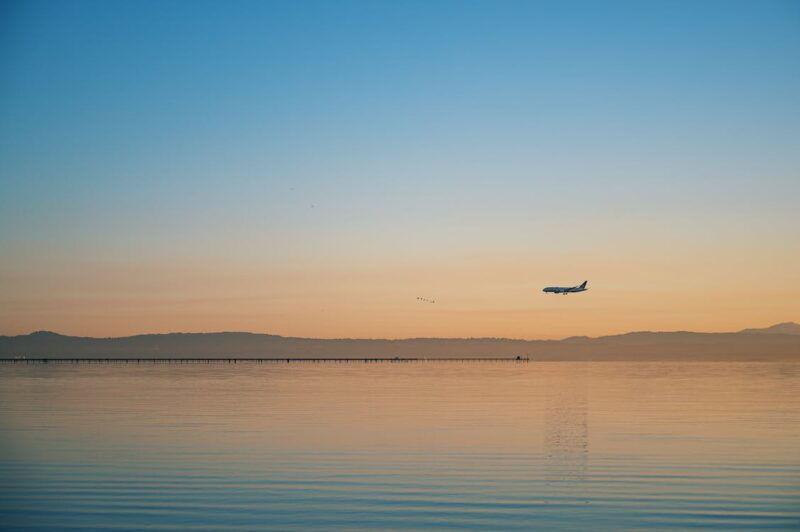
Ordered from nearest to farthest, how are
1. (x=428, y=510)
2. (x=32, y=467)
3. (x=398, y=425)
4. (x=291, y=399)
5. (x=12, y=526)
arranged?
(x=12, y=526) → (x=428, y=510) → (x=32, y=467) → (x=398, y=425) → (x=291, y=399)

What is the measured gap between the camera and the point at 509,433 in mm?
57875

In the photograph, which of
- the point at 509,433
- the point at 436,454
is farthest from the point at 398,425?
the point at 436,454

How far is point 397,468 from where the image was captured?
41.5m

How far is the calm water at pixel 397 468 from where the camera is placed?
30469 mm

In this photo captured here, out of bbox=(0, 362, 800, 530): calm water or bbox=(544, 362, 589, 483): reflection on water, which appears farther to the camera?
bbox=(544, 362, 589, 483): reflection on water

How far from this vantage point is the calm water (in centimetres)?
3047

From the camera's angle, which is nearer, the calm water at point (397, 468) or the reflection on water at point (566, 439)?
the calm water at point (397, 468)

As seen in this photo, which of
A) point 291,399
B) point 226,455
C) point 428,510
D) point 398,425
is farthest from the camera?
point 291,399

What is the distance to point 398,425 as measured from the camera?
206ft

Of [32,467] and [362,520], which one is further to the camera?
[32,467]

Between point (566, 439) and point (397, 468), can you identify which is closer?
point (397, 468)

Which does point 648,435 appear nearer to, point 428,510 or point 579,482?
point 579,482

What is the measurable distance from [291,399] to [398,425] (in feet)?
114

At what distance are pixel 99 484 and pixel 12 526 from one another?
25.7 feet
